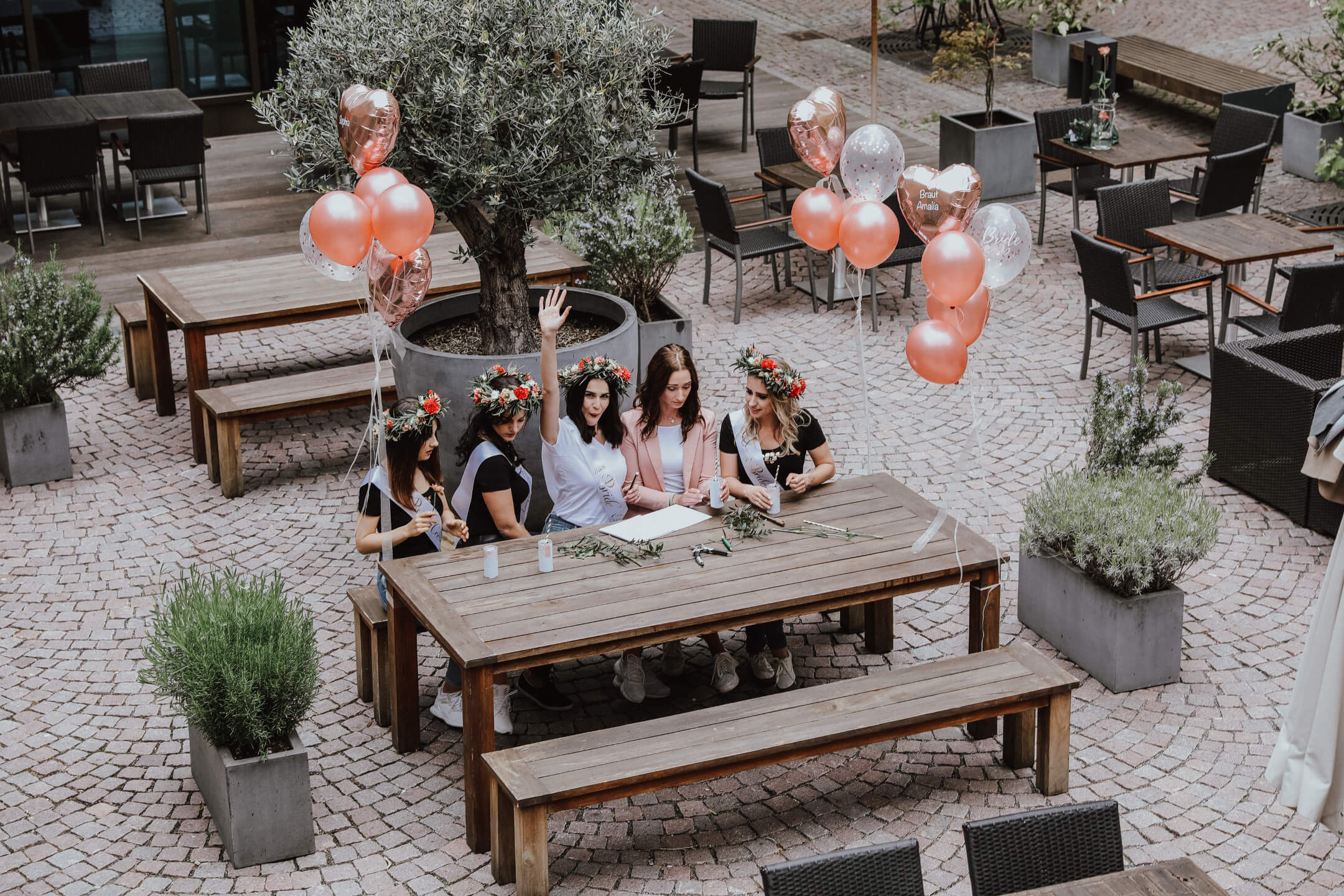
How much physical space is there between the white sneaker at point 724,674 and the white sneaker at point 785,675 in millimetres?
186

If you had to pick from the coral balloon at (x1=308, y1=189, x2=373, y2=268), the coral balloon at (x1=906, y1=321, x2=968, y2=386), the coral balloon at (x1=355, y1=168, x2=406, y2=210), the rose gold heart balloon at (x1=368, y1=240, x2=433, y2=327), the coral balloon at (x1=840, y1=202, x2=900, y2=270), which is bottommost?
the coral balloon at (x1=906, y1=321, x2=968, y2=386)

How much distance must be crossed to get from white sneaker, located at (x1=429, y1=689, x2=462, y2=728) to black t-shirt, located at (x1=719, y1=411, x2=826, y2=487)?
5.49 ft

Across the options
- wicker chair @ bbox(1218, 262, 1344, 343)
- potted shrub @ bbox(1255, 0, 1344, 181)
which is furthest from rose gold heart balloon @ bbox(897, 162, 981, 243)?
potted shrub @ bbox(1255, 0, 1344, 181)

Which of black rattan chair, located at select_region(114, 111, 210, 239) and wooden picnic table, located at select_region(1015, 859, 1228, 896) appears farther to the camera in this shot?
black rattan chair, located at select_region(114, 111, 210, 239)

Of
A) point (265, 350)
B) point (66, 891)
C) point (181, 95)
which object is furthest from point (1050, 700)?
point (181, 95)

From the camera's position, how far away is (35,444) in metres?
8.96

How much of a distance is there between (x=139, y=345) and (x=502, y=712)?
493 cm

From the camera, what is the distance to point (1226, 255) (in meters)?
9.77

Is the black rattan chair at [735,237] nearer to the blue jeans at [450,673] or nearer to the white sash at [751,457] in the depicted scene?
the white sash at [751,457]

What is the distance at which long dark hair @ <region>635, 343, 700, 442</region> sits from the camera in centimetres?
713

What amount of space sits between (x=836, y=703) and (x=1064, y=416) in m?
4.32

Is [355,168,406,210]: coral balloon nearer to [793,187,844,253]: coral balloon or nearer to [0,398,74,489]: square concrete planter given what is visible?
[793,187,844,253]: coral balloon

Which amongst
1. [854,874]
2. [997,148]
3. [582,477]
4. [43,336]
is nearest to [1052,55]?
[997,148]

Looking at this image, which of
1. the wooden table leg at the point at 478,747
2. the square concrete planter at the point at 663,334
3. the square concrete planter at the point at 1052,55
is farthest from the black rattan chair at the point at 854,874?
the square concrete planter at the point at 1052,55
